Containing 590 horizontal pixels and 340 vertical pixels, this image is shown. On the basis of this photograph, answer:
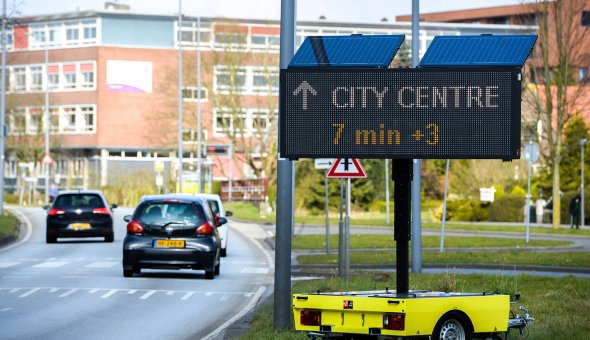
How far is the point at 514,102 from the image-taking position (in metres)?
11.9

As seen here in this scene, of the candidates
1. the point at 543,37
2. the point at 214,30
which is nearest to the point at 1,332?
the point at 543,37

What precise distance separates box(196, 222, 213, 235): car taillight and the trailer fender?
12.9 meters

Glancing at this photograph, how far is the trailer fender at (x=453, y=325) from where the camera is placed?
11810mm

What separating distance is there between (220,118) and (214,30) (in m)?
6.69

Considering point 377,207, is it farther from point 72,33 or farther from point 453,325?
point 453,325

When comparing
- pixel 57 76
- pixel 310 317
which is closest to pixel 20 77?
pixel 57 76

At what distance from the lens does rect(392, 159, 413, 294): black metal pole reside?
1263cm

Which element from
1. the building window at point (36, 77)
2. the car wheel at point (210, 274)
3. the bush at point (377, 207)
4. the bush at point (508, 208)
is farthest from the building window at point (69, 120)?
the car wheel at point (210, 274)

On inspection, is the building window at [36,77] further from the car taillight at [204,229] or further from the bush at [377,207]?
the car taillight at [204,229]

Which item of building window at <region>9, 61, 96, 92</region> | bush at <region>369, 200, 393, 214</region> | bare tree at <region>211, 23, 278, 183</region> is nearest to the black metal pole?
bush at <region>369, 200, 393, 214</region>

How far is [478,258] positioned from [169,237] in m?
9.82

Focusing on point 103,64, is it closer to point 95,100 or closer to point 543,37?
point 95,100

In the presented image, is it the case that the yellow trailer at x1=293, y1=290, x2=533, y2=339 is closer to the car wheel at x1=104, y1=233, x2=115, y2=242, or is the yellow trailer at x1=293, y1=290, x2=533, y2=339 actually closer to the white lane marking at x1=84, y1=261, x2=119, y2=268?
the white lane marking at x1=84, y1=261, x2=119, y2=268

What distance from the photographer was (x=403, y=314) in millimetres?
11492
